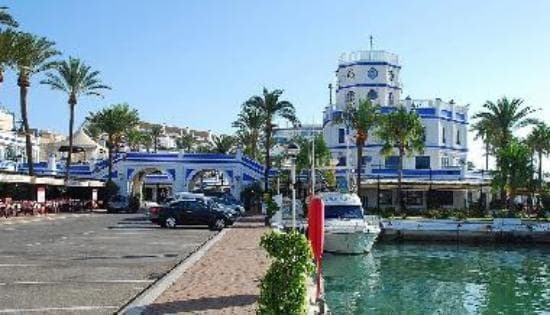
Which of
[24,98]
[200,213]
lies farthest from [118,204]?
[200,213]

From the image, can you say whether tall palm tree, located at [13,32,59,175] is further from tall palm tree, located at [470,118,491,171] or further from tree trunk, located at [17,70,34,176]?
tall palm tree, located at [470,118,491,171]

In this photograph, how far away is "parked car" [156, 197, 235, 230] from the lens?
41.0 metres

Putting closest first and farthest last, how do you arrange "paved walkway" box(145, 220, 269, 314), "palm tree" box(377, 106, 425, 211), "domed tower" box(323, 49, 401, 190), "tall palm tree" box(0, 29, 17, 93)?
"paved walkway" box(145, 220, 269, 314) → "tall palm tree" box(0, 29, 17, 93) → "palm tree" box(377, 106, 425, 211) → "domed tower" box(323, 49, 401, 190)

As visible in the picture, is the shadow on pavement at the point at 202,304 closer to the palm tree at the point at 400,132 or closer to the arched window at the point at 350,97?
the palm tree at the point at 400,132

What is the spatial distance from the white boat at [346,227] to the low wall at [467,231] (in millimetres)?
9434

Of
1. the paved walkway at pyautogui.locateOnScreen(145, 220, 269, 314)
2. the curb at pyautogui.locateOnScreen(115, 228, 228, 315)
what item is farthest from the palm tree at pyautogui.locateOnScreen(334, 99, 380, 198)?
the curb at pyautogui.locateOnScreen(115, 228, 228, 315)

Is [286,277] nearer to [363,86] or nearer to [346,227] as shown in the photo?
[346,227]

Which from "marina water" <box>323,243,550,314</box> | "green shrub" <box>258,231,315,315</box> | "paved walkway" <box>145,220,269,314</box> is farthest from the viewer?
"marina water" <box>323,243,550,314</box>

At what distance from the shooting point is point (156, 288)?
53.0 feet

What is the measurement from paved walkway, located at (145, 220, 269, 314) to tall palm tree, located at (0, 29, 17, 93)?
108 feet

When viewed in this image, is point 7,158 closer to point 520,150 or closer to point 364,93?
point 364,93

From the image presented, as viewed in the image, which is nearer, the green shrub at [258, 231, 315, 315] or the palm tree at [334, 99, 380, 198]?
the green shrub at [258, 231, 315, 315]

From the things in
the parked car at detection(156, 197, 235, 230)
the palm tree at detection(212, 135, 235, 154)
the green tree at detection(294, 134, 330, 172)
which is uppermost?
the palm tree at detection(212, 135, 235, 154)

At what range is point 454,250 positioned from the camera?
42875 millimetres
